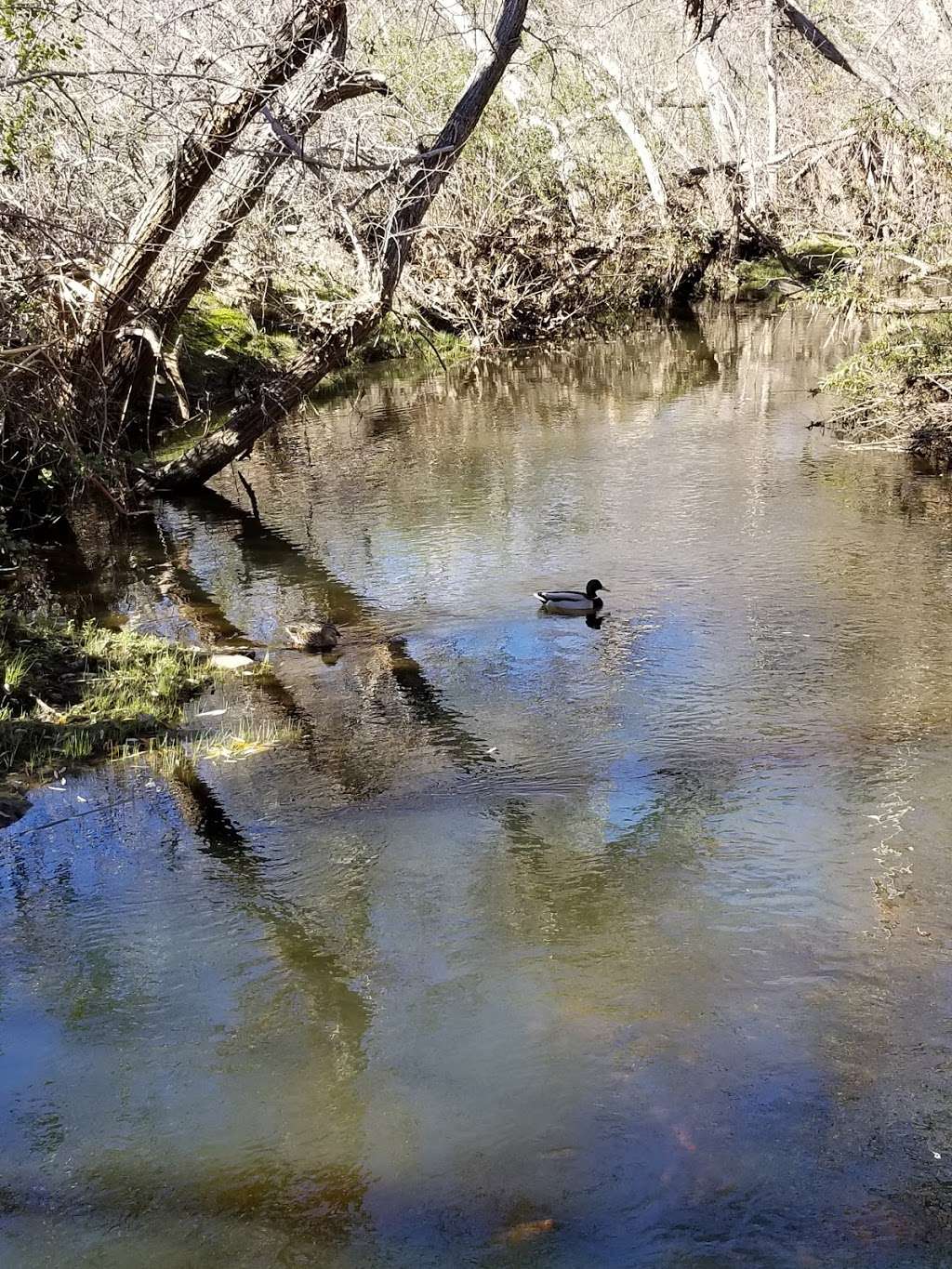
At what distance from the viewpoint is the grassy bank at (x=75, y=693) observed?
7871mm

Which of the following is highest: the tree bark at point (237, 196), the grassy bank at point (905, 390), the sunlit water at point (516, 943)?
the tree bark at point (237, 196)

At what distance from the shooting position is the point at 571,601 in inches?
403

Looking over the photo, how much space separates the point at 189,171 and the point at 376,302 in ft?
7.99

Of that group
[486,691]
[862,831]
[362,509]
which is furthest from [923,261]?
[862,831]

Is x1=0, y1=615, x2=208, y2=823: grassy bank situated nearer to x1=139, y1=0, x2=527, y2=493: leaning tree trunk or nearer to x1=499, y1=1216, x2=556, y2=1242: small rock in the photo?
x1=499, y1=1216, x2=556, y2=1242: small rock

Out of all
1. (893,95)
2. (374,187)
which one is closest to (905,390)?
(893,95)

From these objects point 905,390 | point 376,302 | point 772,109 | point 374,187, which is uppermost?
point 772,109

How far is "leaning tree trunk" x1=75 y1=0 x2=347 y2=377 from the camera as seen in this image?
38.1 ft

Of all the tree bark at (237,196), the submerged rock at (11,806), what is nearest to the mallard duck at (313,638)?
the submerged rock at (11,806)

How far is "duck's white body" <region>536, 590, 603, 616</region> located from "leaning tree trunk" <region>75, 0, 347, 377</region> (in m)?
4.95

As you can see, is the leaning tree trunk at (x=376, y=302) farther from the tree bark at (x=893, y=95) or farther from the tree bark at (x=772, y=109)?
the tree bark at (x=772, y=109)

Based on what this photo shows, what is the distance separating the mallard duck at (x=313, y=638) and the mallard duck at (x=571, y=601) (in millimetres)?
1796

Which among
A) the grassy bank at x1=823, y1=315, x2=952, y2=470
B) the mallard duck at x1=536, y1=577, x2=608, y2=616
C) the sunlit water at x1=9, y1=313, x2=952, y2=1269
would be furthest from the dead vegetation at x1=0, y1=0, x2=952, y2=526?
the mallard duck at x1=536, y1=577, x2=608, y2=616

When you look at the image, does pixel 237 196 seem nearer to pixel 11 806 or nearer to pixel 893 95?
pixel 11 806
